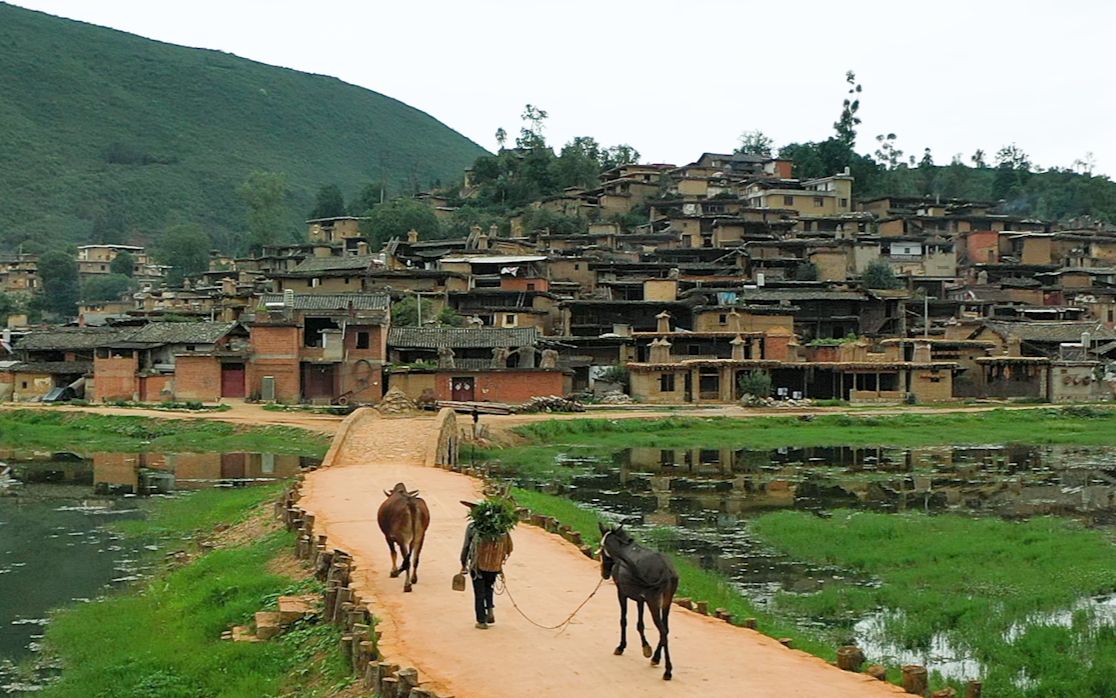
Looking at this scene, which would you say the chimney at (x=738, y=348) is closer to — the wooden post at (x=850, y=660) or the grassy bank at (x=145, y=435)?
the grassy bank at (x=145, y=435)

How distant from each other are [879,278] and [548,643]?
229 ft

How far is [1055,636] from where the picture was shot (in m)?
17.7

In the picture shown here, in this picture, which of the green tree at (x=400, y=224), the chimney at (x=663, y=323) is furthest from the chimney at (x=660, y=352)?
the green tree at (x=400, y=224)

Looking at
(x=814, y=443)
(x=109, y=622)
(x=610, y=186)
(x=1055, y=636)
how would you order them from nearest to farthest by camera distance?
(x=1055, y=636)
(x=109, y=622)
(x=814, y=443)
(x=610, y=186)

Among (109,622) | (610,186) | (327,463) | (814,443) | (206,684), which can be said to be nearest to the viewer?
(206,684)

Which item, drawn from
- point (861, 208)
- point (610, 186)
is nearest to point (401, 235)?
point (610, 186)

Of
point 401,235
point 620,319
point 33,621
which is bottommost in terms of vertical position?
point 33,621

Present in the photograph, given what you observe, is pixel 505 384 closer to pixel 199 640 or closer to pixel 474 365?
pixel 474 365

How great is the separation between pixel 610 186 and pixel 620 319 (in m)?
40.0

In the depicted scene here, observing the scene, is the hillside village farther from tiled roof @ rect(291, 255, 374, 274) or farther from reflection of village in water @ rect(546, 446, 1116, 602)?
reflection of village in water @ rect(546, 446, 1116, 602)

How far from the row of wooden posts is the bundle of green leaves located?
1785 mm

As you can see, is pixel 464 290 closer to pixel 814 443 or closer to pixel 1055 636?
pixel 814 443

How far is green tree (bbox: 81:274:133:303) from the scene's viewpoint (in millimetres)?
118125

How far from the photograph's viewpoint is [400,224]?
9819 centimetres
